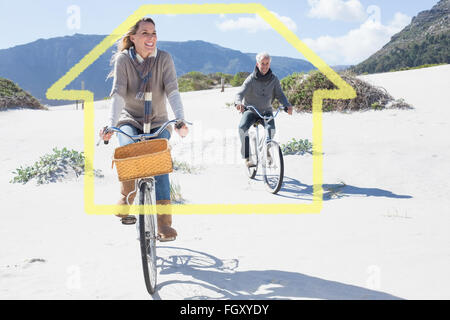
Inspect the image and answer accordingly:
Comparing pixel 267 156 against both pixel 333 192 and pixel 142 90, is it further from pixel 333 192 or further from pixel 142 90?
pixel 142 90

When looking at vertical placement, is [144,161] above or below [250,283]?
above

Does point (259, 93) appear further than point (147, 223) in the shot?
Yes

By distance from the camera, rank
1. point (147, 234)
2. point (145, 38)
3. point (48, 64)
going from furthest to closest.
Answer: point (48, 64) → point (145, 38) → point (147, 234)

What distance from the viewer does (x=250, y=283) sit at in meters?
3.31

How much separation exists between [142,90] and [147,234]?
1.32m

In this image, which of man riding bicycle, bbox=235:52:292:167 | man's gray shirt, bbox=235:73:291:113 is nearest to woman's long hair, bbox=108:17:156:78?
man riding bicycle, bbox=235:52:292:167

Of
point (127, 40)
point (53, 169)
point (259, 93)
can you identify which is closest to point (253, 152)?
point (259, 93)

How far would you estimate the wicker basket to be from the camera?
2.93 meters

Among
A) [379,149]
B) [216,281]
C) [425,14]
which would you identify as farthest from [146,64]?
[425,14]

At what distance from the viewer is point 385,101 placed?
12500 millimetres

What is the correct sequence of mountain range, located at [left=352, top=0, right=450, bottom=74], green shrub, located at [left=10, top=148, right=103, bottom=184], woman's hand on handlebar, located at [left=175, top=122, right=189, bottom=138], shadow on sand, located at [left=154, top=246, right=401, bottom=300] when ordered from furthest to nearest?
mountain range, located at [left=352, top=0, right=450, bottom=74], green shrub, located at [left=10, top=148, right=103, bottom=184], woman's hand on handlebar, located at [left=175, top=122, right=189, bottom=138], shadow on sand, located at [left=154, top=246, right=401, bottom=300]

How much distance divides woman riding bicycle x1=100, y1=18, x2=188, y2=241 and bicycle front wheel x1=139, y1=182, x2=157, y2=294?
1.11 ft

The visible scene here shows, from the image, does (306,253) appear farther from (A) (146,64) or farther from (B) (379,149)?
(B) (379,149)

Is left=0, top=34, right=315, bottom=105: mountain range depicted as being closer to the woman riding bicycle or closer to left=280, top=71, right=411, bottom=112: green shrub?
left=280, top=71, right=411, bottom=112: green shrub
